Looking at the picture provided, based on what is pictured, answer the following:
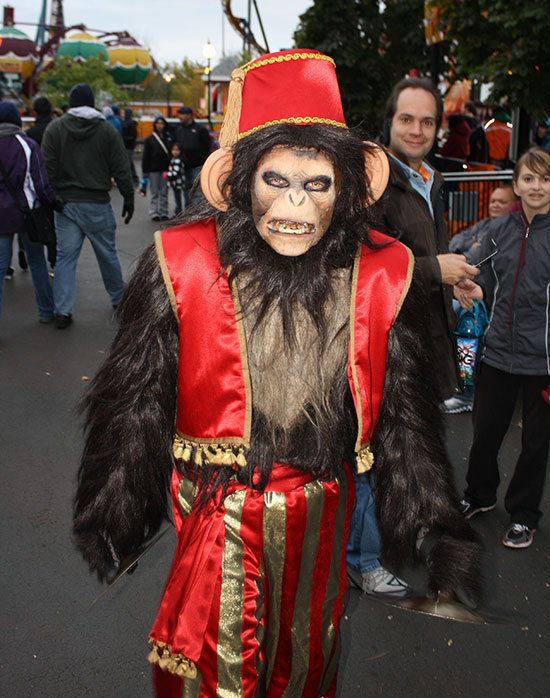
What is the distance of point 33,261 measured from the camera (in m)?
6.43

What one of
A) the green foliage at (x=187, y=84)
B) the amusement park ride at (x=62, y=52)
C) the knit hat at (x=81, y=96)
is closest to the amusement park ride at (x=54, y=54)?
the amusement park ride at (x=62, y=52)

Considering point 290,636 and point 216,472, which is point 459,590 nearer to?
point 290,636

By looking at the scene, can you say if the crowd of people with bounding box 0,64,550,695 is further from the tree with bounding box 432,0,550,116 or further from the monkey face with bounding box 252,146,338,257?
the tree with bounding box 432,0,550,116

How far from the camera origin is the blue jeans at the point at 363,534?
2865mm

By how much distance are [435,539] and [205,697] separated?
723 millimetres

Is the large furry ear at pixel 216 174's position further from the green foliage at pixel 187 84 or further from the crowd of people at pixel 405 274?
the green foliage at pixel 187 84

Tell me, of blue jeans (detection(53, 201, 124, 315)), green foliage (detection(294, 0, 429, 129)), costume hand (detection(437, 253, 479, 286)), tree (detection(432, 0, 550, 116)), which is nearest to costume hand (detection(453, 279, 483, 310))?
costume hand (detection(437, 253, 479, 286))

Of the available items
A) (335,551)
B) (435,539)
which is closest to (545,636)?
(435,539)

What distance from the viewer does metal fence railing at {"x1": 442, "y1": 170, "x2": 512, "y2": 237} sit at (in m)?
7.36

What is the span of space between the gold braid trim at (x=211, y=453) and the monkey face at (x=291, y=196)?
0.50 metres

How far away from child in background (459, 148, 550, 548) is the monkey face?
185cm

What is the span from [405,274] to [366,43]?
11.5 meters

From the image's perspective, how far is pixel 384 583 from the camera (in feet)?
9.96

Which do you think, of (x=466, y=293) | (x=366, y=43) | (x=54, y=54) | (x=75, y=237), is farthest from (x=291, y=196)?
(x=54, y=54)
